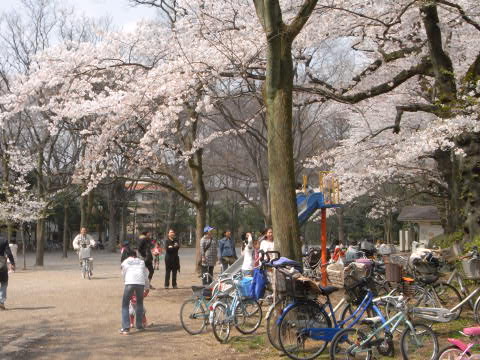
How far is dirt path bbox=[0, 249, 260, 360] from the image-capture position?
23.5 feet

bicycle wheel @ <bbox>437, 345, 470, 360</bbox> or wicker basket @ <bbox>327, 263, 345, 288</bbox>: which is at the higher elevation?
wicker basket @ <bbox>327, 263, 345, 288</bbox>

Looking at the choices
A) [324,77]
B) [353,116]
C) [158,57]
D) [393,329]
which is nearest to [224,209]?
[353,116]

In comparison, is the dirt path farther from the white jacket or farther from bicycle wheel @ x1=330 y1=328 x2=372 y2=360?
bicycle wheel @ x1=330 y1=328 x2=372 y2=360

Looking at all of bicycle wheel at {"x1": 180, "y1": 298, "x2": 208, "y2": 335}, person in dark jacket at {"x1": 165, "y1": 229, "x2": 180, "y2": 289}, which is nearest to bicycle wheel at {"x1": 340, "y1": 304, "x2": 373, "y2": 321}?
bicycle wheel at {"x1": 180, "y1": 298, "x2": 208, "y2": 335}

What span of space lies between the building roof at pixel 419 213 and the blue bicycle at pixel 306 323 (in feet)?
94.4

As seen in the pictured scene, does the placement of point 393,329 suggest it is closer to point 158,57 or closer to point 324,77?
point 158,57

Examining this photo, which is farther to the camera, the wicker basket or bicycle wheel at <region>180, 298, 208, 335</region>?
bicycle wheel at <region>180, 298, 208, 335</region>

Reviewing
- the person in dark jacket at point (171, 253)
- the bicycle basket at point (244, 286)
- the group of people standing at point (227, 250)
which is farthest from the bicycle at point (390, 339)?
the person in dark jacket at point (171, 253)

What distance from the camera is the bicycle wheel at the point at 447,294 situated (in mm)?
8477

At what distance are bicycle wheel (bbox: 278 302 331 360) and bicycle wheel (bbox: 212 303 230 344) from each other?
158cm

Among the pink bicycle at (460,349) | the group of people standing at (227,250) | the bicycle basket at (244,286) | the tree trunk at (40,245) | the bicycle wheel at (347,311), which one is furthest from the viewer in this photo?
the tree trunk at (40,245)

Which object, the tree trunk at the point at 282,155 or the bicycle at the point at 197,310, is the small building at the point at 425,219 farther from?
the tree trunk at the point at 282,155

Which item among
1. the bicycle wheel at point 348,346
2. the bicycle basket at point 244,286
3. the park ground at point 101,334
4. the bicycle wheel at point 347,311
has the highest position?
the bicycle basket at point 244,286

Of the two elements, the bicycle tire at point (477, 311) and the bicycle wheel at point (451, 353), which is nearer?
the bicycle wheel at point (451, 353)
